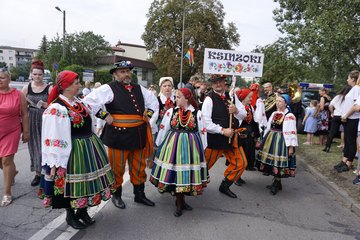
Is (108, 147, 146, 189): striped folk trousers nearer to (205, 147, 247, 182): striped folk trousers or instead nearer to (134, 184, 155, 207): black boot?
(134, 184, 155, 207): black boot

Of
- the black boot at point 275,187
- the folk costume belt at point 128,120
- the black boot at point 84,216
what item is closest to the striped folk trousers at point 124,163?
the folk costume belt at point 128,120

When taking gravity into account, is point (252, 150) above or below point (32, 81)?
below

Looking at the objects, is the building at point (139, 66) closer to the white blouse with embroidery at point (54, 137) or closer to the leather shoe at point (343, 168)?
the leather shoe at point (343, 168)

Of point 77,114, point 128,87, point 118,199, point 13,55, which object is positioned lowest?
point 118,199

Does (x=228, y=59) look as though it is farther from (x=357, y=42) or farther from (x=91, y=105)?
(x=357, y=42)

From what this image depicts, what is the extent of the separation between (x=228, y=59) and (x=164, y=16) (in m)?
30.7

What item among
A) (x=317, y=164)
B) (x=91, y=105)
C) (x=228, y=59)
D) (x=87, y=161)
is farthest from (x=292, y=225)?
(x=228, y=59)

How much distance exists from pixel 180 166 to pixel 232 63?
3.81 m

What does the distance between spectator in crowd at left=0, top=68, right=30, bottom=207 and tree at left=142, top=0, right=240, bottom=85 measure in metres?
30.4

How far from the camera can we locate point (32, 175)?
538 centimetres

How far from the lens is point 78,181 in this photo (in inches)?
122

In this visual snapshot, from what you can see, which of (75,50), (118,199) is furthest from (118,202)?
(75,50)

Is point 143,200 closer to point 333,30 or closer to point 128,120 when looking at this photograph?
point 128,120

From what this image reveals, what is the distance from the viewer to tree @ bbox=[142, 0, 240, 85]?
3425 centimetres
